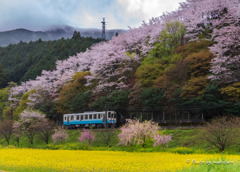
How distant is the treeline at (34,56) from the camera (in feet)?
275

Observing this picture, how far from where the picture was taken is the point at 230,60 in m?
28.3

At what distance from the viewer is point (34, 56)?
333 feet

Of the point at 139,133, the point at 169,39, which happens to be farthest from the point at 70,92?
the point at 139,133

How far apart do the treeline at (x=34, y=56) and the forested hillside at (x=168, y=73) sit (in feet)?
89.1

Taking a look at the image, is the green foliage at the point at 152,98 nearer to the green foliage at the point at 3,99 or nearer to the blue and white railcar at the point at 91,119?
the blue and white railcar at the point at 91,119

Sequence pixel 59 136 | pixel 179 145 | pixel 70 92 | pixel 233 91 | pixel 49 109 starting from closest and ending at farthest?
pixel 179 145, pixel 233 91, pixel 59 136, pixel 70 92, pixel 49 109

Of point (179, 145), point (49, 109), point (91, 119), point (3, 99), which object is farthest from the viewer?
point (3, 99)

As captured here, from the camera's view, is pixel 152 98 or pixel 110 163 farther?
pixel 152 98

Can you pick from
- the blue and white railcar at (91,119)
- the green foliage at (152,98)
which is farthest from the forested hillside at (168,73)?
the blue and white railcar at (91,119)

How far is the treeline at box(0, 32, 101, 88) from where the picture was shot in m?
83.7

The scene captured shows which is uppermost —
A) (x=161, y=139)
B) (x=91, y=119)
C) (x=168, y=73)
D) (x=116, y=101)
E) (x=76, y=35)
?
(x=76, y=35)

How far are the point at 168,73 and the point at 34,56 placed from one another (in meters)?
76.8

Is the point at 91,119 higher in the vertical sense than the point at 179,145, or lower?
higher

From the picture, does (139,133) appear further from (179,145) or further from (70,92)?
(70,92)
